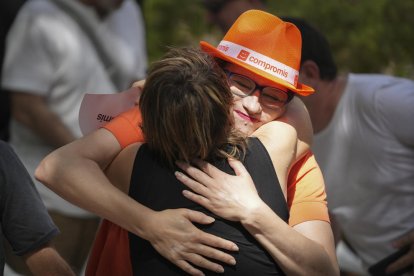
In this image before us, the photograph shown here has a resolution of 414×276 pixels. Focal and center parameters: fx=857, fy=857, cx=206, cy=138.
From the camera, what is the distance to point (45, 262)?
236 centimetres

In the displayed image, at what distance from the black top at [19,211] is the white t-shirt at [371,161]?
1.72 m

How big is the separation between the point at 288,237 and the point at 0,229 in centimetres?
77

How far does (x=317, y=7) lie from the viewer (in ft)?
23.4

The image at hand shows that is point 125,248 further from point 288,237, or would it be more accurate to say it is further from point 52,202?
point 52,202

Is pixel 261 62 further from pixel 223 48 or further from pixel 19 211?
pixel 19 211

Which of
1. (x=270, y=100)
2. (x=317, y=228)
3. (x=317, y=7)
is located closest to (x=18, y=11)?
(x=270, y=100)

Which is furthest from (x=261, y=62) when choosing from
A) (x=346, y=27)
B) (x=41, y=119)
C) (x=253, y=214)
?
(x=346, y=27)

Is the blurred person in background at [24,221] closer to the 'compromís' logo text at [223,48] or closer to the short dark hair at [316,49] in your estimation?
the 'compromís' logo text at [223,48]

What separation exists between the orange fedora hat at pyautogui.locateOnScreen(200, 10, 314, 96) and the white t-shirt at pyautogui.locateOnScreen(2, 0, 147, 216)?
1.65 metres

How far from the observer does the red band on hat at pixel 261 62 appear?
2.42m

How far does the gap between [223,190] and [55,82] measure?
79.5 inches

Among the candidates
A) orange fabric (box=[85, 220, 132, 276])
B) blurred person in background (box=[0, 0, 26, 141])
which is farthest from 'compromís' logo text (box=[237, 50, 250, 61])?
blurred person in background (box=[0, 0, 26, 141])

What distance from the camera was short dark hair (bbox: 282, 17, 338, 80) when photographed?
11.5 ft

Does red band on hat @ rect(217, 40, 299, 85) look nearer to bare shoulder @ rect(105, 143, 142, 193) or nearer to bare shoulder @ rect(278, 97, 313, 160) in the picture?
bare shoulder @ rect(278, 97, 313, 160)
